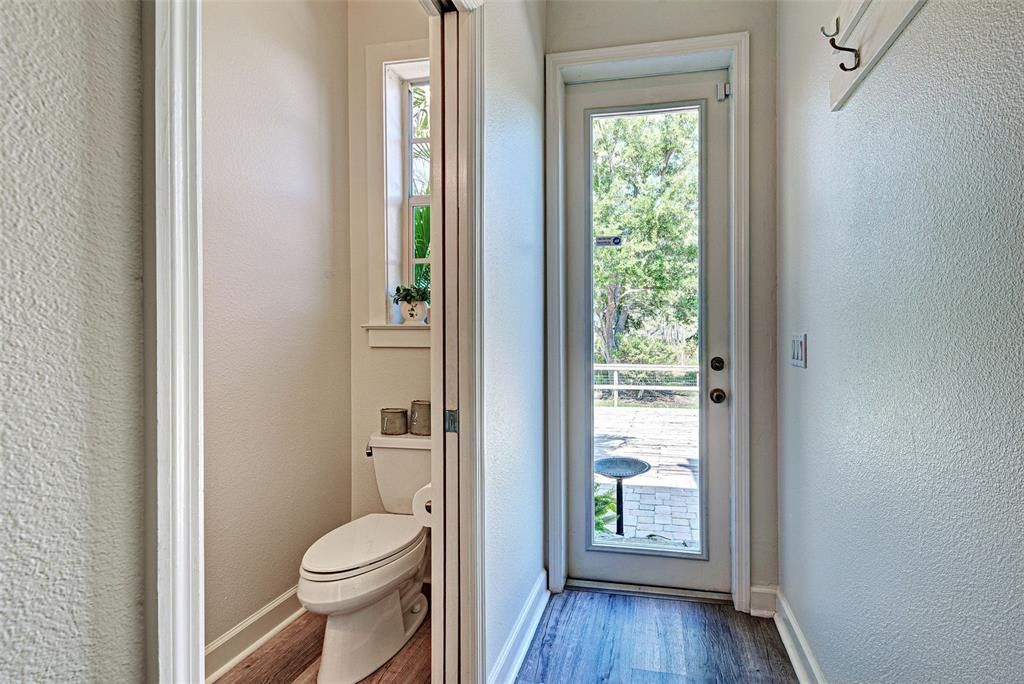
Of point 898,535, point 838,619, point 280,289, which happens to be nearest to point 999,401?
point 898,535

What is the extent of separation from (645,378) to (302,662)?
5.50ft

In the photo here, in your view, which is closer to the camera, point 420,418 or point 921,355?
point 921,355

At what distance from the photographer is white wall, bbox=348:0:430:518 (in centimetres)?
246

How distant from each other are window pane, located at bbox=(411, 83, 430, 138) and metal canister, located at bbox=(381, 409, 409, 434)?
1.29 m

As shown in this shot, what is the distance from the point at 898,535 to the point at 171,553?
46.2 inches

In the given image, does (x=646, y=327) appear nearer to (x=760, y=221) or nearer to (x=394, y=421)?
(x=760, y=221)

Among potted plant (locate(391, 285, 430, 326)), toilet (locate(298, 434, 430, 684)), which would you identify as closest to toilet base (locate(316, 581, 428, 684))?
toilet (locate(298, 434, 430, 684))

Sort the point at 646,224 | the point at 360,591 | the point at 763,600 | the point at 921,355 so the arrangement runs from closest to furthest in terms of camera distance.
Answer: the point at 921,355
the point at 360,591
the point at 763,600
the point at 646,224

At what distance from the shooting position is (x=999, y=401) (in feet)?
2.40

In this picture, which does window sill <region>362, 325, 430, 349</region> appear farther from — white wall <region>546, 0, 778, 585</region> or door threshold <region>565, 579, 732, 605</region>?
white wall <region>546, 0, 778, 585</region>

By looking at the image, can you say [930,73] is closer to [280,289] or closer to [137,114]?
[137,114]

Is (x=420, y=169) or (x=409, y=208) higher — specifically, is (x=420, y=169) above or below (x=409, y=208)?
above

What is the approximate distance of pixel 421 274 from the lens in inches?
102

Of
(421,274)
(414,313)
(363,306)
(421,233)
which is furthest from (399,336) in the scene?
(421,233)
